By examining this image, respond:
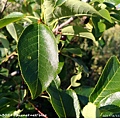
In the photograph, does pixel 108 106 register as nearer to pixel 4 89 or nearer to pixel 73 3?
pixel 73 3

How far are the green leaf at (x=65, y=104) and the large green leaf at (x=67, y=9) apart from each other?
0.69ft

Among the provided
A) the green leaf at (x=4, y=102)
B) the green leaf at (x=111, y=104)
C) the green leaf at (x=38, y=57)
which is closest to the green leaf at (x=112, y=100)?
the green leaf at (x=111, y=104)

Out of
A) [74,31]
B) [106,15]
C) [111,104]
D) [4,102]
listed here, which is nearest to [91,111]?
[111,104]

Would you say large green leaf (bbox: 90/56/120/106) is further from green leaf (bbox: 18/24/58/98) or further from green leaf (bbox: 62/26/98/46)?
green leaf (bbox: 62/26/98/46)

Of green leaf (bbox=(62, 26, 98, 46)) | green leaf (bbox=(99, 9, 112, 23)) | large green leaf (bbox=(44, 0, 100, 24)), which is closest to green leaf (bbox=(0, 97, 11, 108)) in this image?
green leaf (bbox=(62, 26, 98, 46))

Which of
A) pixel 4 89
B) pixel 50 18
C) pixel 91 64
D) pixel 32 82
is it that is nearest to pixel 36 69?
pixel 32 82

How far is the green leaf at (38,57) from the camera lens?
27.0 inches

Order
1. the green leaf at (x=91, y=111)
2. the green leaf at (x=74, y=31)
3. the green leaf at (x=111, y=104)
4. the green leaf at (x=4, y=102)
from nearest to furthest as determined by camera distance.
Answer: the green leaf at (x=91, y=111) < the green leaf at (x=111, y=104) < the green leaf at (x=74, y=31) < the green leaf at (x=4, y=102)

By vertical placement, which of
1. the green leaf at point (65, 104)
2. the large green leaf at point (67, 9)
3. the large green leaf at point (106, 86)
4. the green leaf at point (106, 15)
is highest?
the large green leaf at point (67, 9)

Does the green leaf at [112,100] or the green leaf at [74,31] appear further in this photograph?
the green leaf at [74,31]

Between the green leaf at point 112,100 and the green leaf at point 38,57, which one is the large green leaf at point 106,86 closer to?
the green leaf at point 112,100

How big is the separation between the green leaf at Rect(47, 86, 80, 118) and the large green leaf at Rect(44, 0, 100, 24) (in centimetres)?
21

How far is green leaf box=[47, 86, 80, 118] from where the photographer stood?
732 mm

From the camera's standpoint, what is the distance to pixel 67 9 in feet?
2.40
